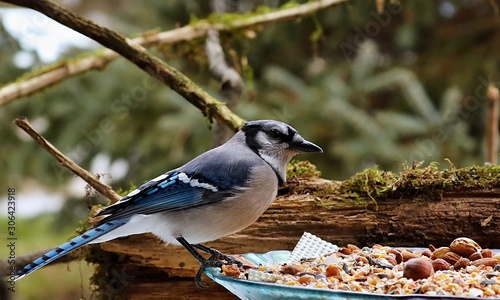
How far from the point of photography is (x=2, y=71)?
4.32 metres

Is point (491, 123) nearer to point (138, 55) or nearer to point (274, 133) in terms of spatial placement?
point (274, 133)

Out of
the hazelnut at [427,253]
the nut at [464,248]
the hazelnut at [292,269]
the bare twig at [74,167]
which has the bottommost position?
the hazelnut at [292,269]

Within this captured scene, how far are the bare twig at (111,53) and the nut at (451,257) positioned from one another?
146 cm

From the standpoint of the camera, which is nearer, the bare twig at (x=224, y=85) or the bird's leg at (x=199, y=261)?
the bird's leg at (x=199, y=261)

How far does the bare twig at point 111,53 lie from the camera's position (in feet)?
8.25

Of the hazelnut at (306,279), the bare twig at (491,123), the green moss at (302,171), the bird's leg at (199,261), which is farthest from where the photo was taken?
the bare twig at (491,123)

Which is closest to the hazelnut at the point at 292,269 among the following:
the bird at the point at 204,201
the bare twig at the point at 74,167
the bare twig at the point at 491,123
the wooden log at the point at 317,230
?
the bird at the point at 204,201

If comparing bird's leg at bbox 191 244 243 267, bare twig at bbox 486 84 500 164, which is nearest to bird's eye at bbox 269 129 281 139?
bird's leg at bbox 191 244 243 267

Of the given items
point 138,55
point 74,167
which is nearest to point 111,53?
point 138,55

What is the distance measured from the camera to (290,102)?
4.26 metres

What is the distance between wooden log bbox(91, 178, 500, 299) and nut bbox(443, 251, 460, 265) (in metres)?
0.35

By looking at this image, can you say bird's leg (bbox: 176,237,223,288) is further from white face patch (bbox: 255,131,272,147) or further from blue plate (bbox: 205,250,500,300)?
white face patch (bbox: 255,131,272,147)

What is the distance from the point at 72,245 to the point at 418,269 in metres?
0.82

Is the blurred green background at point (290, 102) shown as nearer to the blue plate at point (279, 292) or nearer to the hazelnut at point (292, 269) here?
the hazelnut at point (292, 269)
